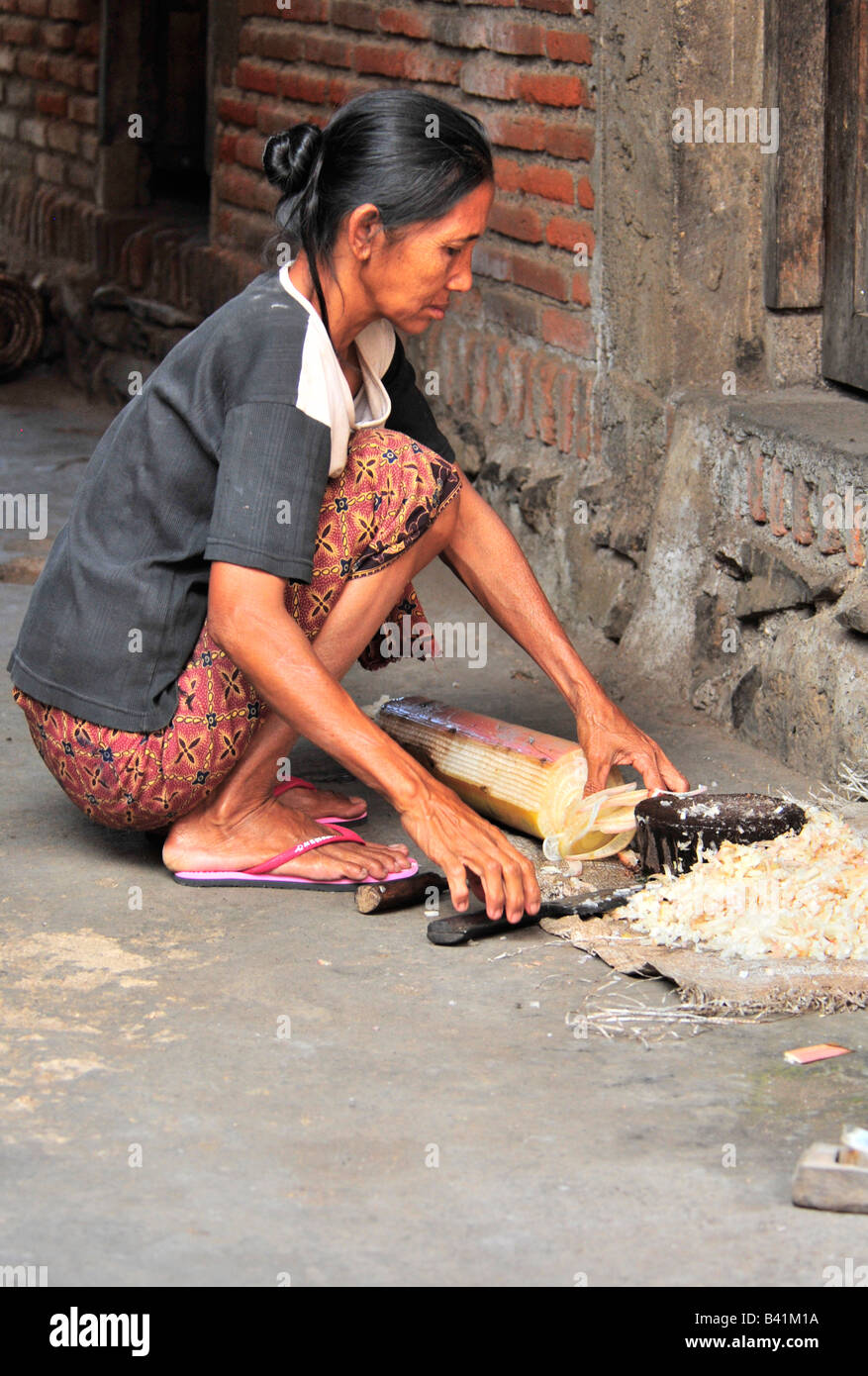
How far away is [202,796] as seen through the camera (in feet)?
8.61

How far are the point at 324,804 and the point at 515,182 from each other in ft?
6.00

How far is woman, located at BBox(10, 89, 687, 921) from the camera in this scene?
2293 millimetres

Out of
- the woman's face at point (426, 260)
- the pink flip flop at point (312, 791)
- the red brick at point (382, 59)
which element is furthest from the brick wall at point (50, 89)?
the woman's face at point (426, 260)

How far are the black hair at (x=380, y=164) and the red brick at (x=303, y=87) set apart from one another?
9.10 feet

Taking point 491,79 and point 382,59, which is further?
point 382,59

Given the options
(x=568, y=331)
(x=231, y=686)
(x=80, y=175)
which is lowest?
(x=231, y=686)

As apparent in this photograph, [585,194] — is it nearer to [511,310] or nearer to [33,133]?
[511,310]

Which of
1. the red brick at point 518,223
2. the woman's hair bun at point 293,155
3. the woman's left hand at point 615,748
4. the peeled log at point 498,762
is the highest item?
the woman's hair bun at point 293,155

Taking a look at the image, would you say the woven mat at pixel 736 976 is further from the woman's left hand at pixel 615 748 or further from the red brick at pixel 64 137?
the red brick at pixel 64 137

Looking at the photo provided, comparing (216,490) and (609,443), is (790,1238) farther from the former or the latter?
(609,443)

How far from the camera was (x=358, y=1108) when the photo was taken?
77.7 inches

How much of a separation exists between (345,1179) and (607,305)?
7.89 ft

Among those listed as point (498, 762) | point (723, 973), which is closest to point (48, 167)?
point (498, 762)

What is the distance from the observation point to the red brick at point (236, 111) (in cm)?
553
